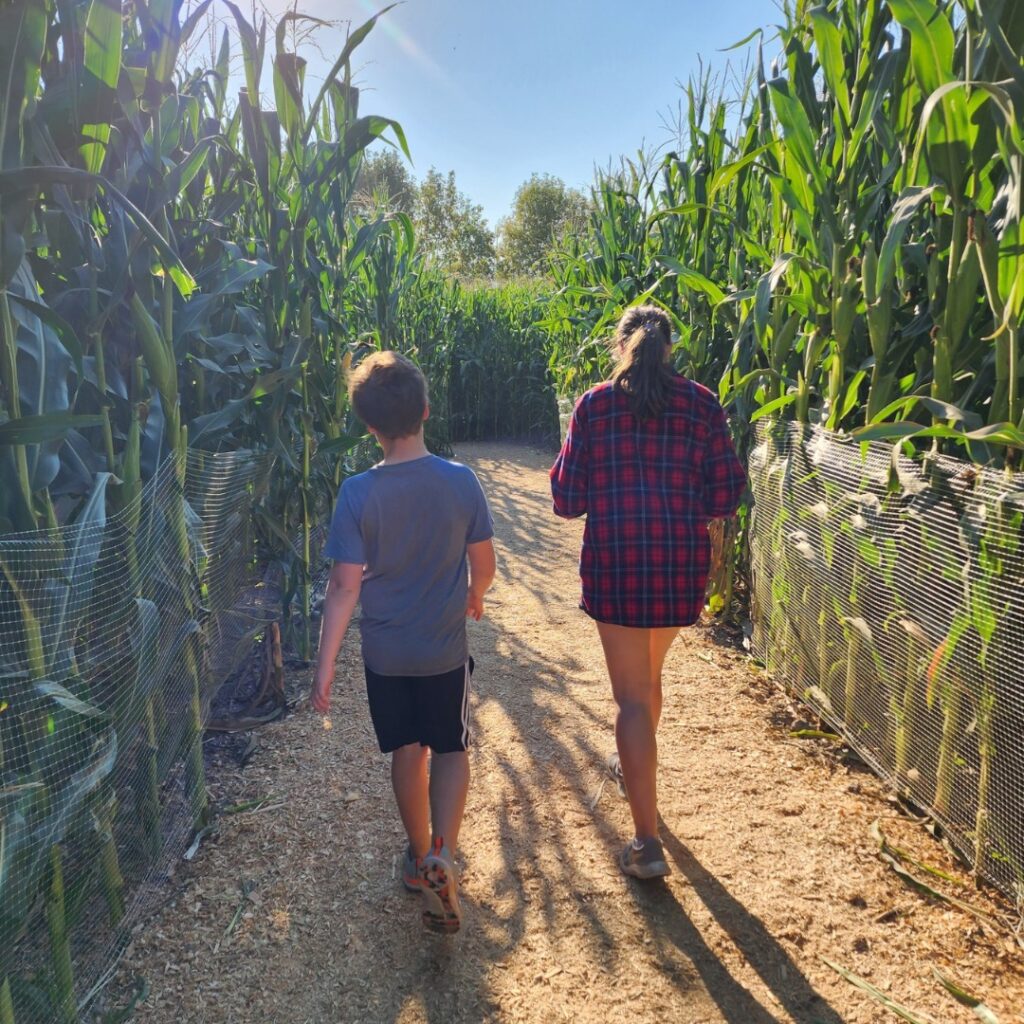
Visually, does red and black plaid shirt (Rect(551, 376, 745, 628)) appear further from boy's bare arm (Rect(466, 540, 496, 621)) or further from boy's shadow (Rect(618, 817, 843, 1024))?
boy's shadow (Rect(618, 817, 843, 1024))

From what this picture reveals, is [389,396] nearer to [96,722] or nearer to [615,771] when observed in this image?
[96,722]

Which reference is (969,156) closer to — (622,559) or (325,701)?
(622,559)

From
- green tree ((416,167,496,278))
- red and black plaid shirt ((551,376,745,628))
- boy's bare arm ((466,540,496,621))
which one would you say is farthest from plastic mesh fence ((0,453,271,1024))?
green tree ((416,167,496,278))

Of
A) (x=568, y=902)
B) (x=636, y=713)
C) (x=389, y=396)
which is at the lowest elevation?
(x=568, y=902)

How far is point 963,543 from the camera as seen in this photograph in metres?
2.04

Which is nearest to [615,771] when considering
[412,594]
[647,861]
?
[647,861]

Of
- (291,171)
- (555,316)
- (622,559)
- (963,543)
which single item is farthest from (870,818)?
(555,316)

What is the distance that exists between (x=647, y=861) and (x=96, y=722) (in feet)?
4.99

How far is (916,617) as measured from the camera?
7.52ft

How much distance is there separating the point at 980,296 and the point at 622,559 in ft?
4.39

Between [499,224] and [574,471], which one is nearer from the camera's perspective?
[574,471]

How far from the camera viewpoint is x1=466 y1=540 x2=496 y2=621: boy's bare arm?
1998 millimetres

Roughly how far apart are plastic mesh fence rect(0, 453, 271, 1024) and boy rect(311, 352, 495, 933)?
0.50m

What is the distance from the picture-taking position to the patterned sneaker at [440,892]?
1.84 meters
